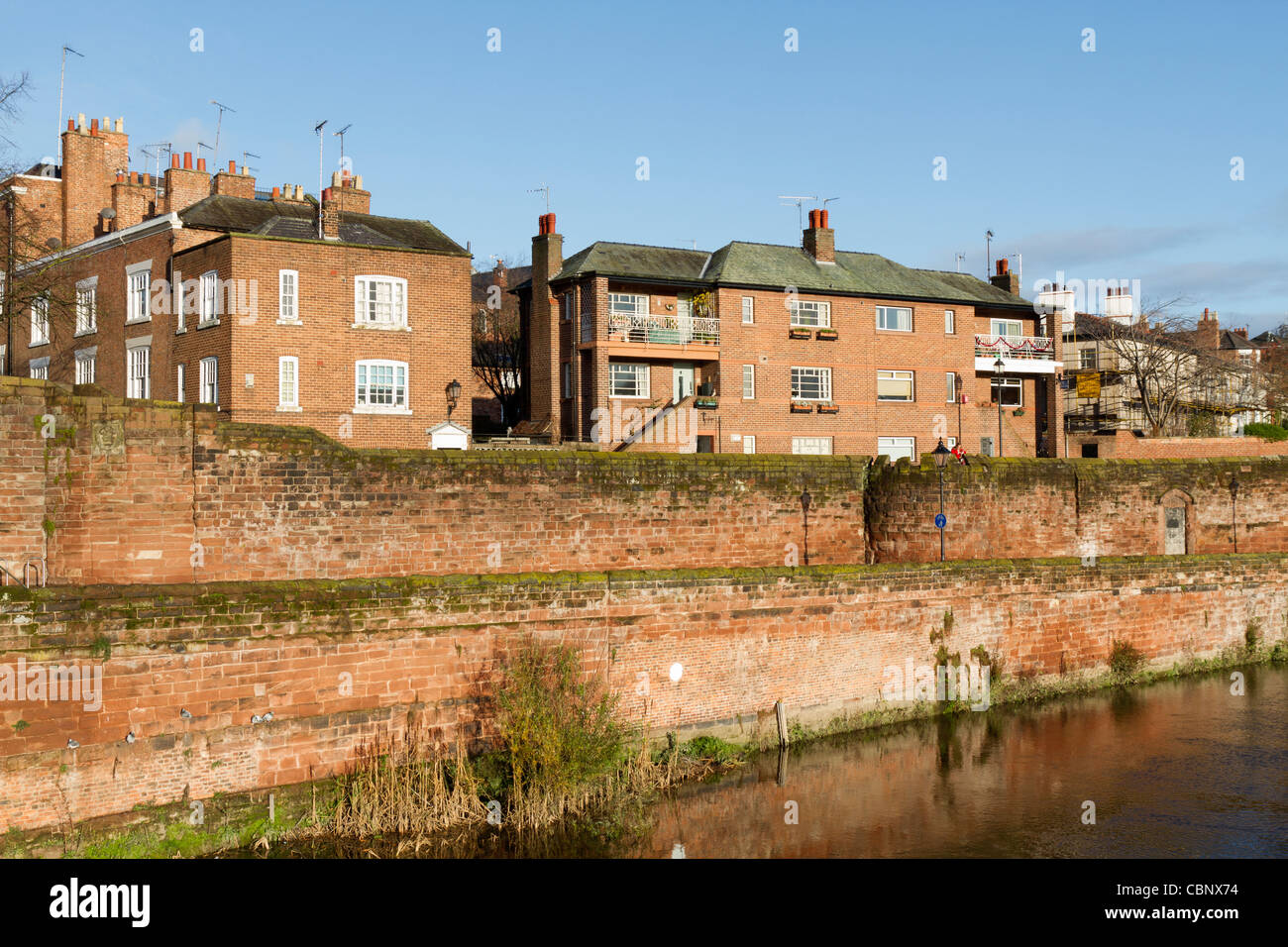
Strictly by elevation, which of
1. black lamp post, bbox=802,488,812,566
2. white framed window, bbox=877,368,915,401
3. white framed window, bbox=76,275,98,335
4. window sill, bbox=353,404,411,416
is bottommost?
black lamp post, bbox=802,488,812,566

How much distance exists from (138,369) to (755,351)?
20414 mm

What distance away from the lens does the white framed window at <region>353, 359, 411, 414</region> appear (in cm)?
3091

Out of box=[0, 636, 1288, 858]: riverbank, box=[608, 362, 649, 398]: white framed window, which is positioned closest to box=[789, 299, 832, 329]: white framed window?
box=[608, 362, 649, 398]: white framed window

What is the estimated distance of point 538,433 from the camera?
3938cm

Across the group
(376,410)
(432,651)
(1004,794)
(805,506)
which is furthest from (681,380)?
(432,651)

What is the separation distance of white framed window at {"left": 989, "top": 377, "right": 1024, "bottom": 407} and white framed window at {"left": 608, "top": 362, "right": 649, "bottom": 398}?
1576cm

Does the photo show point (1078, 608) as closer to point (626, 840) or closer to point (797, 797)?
point (797, 797)

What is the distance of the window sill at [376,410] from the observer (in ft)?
101

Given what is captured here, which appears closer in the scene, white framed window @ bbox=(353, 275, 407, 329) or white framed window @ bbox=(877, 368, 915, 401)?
white framed window @ bbox=(353, 275, 407, 329)

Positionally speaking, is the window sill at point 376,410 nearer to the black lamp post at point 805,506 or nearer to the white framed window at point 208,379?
the white framed window at point 208,379

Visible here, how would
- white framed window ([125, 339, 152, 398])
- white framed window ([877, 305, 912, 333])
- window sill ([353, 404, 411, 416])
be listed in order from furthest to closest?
white framed window ([877, 305, 912, 333]) < white framed window ([125, 339, 152, 398]) < window sill ([353, 404, 411, 416])

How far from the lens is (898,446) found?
137ft

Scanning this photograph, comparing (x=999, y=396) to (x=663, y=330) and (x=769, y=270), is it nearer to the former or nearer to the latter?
(x=769, y=270)

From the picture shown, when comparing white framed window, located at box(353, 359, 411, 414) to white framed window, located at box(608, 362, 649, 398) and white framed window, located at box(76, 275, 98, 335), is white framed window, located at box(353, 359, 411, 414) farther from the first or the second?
white framed window, located at box(76, 275, 98, 335)
